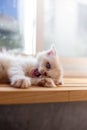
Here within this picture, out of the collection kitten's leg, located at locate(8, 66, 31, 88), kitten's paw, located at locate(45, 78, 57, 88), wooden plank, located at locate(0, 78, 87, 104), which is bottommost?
wooden plank, located at locate(0, 78, 87, 104)

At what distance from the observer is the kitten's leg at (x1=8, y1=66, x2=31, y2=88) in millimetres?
737

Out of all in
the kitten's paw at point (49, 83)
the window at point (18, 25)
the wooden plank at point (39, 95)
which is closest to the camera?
the wooden plank at point (39, 95)

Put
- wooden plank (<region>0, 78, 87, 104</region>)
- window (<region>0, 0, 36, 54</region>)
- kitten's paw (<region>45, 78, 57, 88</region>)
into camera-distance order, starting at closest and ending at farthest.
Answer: wooden plank (<region>0, 78, 87, 104</region>)
kitten's paw (<region>45, 78, 57, 88</region>)
window (<region>0, 0, 36, 54</region>)

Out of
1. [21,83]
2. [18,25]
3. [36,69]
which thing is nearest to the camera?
[21,83]

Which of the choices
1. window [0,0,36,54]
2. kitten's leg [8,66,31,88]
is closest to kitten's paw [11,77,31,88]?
kitten's leg [8,66,31,88]

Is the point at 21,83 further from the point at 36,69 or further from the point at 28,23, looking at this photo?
the point at 28,23

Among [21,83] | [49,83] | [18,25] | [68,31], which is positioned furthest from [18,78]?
[68,31]

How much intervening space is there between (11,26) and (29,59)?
1.06 ft

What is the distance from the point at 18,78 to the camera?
0.74 meters

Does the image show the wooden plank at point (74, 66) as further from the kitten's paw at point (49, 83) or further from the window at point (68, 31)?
the kitten's paw at point (49, 83)

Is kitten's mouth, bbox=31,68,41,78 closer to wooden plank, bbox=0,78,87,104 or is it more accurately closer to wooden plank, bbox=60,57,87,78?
wooden plank, bbox=0,78,87,104

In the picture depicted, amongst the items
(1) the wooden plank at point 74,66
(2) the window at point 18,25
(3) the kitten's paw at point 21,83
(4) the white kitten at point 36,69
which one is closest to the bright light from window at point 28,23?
(2) the window at point 18,25

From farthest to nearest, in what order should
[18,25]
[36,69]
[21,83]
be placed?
[18,25], [36,69], [21,83]

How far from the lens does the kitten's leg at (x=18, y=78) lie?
737 mm
